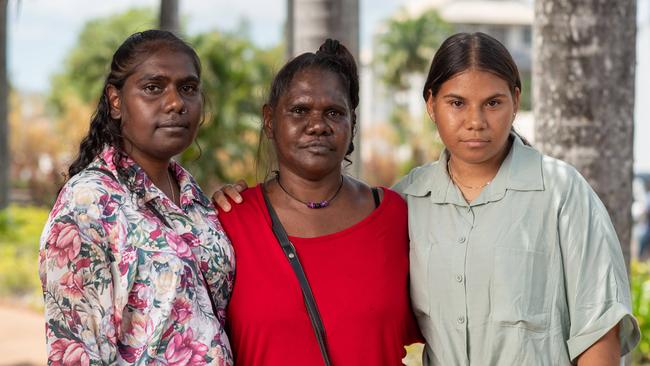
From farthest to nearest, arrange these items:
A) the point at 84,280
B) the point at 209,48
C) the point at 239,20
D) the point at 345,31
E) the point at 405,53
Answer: the point at 239,20 < the point at 405,53 < the point at 209,48 < the point at 345,31 < the point at 84,280

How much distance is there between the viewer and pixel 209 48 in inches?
809

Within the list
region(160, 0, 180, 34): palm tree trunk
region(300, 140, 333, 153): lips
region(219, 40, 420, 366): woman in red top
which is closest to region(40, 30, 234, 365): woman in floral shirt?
region(219, 40, 420, 366): woman in red top

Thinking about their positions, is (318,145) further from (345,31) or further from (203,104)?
(345,31)

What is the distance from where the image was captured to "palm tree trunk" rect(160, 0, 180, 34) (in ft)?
22.7

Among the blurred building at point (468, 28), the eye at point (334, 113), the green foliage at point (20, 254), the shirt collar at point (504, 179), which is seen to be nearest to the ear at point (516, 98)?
the shirt collar at point (504, 179)

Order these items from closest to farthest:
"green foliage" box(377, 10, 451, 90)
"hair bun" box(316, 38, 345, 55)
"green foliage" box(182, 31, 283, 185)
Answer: "hair bun" box(316, 38, 345, 55) → "green foliage" box(182, 31, 283, 185) → "green foliage" box(377, 10, 451, 90)

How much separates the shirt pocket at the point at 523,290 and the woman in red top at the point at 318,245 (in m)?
0.45

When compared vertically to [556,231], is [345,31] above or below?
above

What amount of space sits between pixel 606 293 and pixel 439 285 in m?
0.55

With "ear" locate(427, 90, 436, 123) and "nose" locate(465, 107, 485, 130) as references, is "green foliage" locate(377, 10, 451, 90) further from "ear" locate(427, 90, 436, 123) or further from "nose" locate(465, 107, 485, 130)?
"nose" locate(465, 107, 485, 130)

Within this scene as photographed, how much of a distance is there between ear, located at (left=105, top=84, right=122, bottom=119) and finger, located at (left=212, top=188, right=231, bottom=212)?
51 centimetres

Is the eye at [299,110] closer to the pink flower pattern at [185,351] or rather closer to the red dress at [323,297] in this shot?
the red dress at [323,297]

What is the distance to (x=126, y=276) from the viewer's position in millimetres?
2695

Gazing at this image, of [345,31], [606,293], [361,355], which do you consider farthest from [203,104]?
[345,31]
